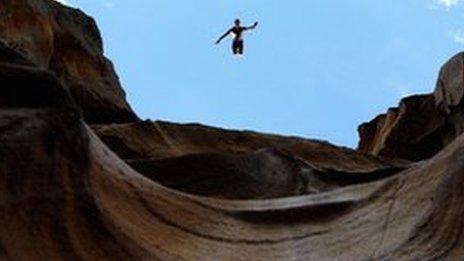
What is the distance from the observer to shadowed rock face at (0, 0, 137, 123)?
1808 centimetres

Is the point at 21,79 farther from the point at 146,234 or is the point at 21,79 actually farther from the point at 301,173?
the point at 301,173

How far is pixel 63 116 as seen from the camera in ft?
26.8

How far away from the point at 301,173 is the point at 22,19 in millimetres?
7428

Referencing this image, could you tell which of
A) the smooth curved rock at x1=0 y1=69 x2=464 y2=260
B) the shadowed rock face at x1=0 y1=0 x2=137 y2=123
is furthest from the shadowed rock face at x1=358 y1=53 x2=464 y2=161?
the smooth curved rock at x1=0 y1=69 x2=464 y2=260

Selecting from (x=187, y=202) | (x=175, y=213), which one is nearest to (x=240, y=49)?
(x=187, y=202)

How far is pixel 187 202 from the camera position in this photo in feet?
32.9

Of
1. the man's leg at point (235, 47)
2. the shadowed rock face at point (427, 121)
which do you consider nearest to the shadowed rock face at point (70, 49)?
the shadowed rock face at point (427, 121)

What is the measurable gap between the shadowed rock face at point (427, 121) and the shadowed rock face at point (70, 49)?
169 inches

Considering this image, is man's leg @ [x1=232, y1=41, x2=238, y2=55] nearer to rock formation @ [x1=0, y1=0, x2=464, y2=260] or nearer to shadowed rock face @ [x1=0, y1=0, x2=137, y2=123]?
shadowed rock face @ [x1=0, y1=0, x2=137, y2=123]

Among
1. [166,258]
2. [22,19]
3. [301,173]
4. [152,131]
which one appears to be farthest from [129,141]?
[166,258]

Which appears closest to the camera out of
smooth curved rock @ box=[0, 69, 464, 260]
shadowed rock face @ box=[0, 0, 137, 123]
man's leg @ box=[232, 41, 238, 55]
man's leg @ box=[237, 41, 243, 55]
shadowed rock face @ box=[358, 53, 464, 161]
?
smooth curved rock @ box=[0, 69, 464, 260]

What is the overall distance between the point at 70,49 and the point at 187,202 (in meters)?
11.5

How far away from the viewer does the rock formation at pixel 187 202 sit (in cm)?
793

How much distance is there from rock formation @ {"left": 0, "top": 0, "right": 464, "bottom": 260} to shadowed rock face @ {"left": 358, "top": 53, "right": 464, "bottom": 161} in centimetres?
643
